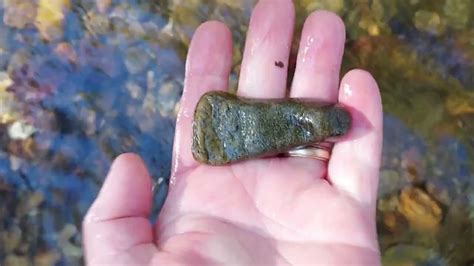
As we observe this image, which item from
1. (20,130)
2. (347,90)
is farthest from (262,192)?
(20,130)

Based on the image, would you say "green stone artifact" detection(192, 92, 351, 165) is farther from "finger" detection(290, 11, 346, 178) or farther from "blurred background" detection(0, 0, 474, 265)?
"blurred background" detection(0, 0, 474, 265)

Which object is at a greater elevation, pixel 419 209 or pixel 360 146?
pixel 360 146

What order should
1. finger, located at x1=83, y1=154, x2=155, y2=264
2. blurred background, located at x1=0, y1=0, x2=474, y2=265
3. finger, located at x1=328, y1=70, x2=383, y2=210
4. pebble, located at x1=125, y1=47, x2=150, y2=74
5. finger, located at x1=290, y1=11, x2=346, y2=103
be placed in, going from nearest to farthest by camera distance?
finger, located at x1=83, y1=154, x2=155, y2=264 < finger, located at x1=328, y1=70, x2=383, y2=210 < finger, located at x1=290, y1=11, x2=346, y2=103 < blurred background, located at x1=0, y1=0, x2=474, y2=265 < pebble, located at x1=125, y1=47, x2=150, y2=74

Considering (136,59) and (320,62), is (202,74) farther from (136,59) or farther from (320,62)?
(136,59)

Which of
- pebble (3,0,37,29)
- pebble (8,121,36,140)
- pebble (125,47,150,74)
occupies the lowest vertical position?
pebble (8,121,36,140)

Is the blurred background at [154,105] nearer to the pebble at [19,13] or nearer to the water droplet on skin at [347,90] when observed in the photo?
the pebble at [19,13]

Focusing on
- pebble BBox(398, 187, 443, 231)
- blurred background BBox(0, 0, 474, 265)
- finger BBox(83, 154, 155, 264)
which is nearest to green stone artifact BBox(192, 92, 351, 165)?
finger BBox(83, 154, 155, 264)
